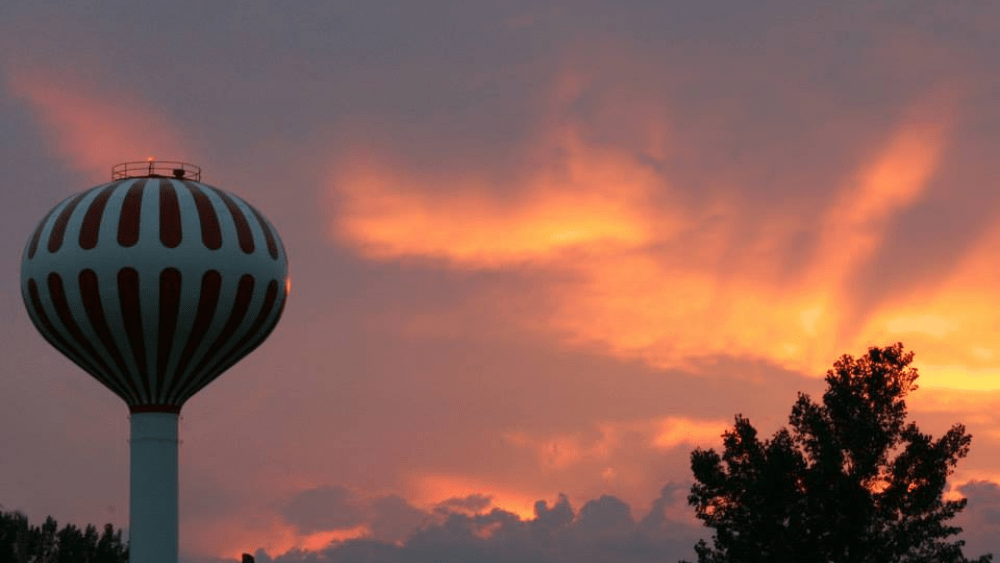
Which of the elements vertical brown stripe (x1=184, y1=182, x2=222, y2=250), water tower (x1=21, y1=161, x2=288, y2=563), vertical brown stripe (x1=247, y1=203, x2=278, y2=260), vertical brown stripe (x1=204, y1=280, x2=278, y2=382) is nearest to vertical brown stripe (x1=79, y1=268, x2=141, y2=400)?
water tower (x1=21, y1=161, x2=288, y2=563)

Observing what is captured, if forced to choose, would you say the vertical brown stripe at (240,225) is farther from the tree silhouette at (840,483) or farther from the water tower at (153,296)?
the tree silhouette at (840,483)

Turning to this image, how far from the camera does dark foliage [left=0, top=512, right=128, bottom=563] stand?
89062 mm

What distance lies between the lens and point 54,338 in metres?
58.7

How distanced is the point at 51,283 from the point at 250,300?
252 inches

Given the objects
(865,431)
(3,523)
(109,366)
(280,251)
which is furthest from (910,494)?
(3,523)

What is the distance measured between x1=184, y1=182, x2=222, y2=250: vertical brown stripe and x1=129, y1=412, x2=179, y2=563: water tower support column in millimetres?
6184

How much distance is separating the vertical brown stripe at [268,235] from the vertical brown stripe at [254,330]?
3.32 ft

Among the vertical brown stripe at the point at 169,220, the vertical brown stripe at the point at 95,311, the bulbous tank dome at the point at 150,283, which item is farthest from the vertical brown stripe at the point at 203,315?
the vertical brown stripe at the point at 95,311

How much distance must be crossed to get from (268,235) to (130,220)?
5051 mm

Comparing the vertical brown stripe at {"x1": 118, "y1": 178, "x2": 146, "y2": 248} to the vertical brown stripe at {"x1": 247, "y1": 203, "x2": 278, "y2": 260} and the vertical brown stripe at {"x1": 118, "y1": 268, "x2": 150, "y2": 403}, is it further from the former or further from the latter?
the vertical brown stripe at {"x1": 247, "y1": 203, "x2": 278, "y2": 260}

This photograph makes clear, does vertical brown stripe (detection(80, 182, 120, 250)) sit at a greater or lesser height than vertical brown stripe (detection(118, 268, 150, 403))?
greater

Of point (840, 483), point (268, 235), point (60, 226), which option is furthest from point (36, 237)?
point (840, 483)

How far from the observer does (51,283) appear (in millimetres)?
57531

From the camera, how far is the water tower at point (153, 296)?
5691 centimetres
